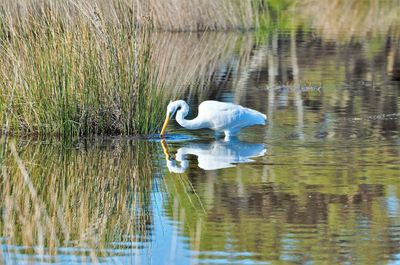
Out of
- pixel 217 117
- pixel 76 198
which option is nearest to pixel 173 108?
pixel 217 117

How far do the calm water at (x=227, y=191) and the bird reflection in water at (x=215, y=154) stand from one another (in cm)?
2

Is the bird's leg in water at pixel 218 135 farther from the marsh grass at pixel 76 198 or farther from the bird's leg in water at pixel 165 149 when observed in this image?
the marsh grass at pixel 76 198

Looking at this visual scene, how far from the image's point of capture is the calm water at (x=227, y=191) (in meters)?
7.34

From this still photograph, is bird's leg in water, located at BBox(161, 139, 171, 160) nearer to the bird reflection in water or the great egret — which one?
the bird reflection in water

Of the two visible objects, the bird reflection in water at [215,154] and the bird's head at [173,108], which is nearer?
the bird reflection in water at [215,154]

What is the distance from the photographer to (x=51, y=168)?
10680mm

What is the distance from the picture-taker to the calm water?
24.1 feet

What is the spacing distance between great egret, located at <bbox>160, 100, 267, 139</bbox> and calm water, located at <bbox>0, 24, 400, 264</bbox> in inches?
7.7

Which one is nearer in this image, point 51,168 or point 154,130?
point 51,168

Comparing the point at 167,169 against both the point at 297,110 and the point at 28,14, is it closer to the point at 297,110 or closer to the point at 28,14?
the point at 28,14

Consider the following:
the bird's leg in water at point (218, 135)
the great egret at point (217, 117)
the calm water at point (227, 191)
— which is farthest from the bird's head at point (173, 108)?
the bird's leg in water at point (218, 135)

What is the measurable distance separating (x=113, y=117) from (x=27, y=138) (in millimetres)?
900

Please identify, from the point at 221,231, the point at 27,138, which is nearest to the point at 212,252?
the point at 221,231

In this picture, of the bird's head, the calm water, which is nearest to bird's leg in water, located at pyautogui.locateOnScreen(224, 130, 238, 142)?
the calm water
